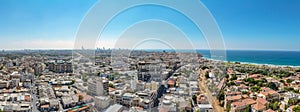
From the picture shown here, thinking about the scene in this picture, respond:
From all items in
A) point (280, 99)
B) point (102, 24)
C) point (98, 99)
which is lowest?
point (280, 99)

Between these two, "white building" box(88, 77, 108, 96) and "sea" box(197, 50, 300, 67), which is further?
"sea" box(197, 50, 300, 67)

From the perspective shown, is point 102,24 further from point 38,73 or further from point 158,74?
point 38,73

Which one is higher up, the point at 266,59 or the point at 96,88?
the point at 96,88

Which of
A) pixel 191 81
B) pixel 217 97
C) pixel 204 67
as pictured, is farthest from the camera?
pixel 204 67

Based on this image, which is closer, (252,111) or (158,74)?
(252,111)

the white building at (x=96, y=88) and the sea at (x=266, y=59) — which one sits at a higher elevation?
the white building at (x=96, y=88)

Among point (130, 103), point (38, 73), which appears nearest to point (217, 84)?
point (130, 103)

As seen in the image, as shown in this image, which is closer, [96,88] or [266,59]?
[96,88]

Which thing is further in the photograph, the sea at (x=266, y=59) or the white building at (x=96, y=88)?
the sea at (x=266, y=59)

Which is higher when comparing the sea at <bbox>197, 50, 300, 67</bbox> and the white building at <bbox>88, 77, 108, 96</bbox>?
the white building at <bbox>88, 77, 108, 96</bbox>

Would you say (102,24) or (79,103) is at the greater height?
(102,24)

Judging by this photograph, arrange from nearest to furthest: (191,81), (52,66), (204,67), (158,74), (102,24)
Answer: (102,24)
(191,81)
(158,74)
(204,67)
(52,66)
